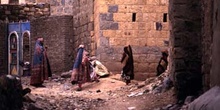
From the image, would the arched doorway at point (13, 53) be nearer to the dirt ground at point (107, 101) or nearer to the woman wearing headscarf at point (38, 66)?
the woman wearing headscarf at point (38, 66)

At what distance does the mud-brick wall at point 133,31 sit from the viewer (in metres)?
12.9

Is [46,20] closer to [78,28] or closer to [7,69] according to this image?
[78,28]

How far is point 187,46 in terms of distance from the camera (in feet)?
21.4

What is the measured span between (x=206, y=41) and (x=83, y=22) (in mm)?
9236

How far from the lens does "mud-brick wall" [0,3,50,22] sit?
57.7 ft

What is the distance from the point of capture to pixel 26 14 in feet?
57.7

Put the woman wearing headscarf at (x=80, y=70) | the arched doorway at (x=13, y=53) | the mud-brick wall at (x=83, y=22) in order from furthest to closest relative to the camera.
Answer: the arched doorway at (x=13, y=53) < the mud-brick wall at (x=83, y=22) < the woman wearing headscarf at (x=80, y=70)

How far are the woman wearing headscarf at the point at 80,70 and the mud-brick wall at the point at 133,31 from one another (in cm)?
163

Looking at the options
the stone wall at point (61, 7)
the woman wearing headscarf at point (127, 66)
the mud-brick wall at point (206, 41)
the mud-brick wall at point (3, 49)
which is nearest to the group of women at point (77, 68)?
the woman wearing headscarf at point (127, 66)

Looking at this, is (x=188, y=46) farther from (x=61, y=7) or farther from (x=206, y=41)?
(x=61, y=7)

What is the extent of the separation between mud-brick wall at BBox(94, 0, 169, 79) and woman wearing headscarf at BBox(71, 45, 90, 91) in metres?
1.63

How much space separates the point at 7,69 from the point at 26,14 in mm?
2365

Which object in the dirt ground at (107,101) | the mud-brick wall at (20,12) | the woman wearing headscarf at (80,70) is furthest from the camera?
the mud-brick wall at (20,12)

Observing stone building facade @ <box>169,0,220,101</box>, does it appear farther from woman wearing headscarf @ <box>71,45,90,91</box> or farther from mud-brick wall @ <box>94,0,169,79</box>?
mud-brick wall @ <box>94,0,169,79</box>
